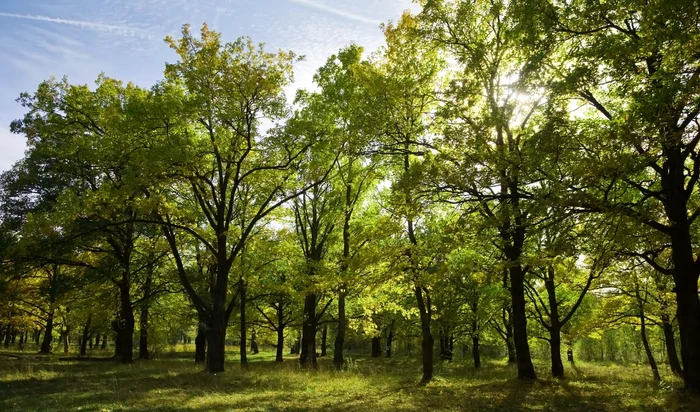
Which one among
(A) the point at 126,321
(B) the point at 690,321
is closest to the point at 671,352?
(B) the point at 690,321

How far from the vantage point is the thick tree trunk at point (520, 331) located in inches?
547

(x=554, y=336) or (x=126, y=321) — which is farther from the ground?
(x=126, y=321)

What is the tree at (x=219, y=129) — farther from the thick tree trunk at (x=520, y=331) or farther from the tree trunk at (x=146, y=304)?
the thick tree trunk at (x=520, y=331)

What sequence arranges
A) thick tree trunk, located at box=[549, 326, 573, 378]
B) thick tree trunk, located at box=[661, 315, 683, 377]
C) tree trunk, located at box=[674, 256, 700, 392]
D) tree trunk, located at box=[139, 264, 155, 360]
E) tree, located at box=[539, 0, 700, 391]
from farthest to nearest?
1. tree trunk, located at box=[139, 264, 155, 360]
2. thick tree trunk, located at box=[661, 315, 683, 377]
3. thick tree trunk, located at box=[549, 326, 573, 378]
4. tree trunk, located at box=[674, 256, 700, 392]
5. tree, located at box=[539, 0, 700, 391]

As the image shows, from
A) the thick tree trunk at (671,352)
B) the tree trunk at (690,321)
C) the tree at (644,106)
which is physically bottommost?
the thick tree trunk at (671,352)

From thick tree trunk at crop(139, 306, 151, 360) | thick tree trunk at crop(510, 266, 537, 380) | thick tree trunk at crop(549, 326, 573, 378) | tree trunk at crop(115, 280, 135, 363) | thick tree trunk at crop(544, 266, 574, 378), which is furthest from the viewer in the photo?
thick tree trunk at crop(139, 306, 151, 360)

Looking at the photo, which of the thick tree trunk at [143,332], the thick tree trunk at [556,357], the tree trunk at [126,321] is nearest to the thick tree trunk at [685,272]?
the thick tree trunk at [556,357]

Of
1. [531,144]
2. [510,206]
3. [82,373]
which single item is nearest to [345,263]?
[510,206]

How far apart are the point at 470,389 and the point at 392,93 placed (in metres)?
9.90

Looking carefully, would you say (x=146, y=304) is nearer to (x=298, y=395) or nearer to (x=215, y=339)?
(x=215, y=339)

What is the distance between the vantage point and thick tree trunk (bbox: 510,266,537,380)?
13.9 meters

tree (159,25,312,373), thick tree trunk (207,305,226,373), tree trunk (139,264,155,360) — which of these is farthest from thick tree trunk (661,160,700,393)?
tree trunk (139,264,155,360)

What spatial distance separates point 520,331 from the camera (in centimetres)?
1400

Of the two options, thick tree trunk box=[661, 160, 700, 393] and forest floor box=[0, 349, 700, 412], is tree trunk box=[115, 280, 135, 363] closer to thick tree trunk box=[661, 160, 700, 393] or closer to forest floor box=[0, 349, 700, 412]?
forest floor box=[0, 349, 700, 412]
